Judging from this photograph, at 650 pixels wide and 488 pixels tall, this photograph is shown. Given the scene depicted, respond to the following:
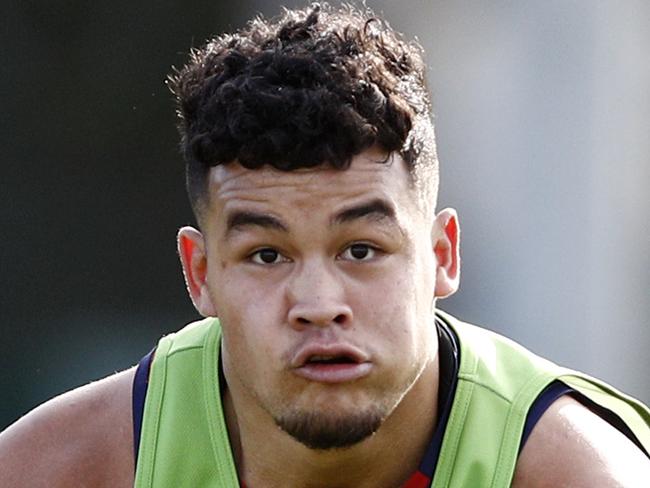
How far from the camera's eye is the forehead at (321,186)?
13.3 ft

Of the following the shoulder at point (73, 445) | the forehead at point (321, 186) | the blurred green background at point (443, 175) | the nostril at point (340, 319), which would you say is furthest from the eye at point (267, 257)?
the blurred green background at point (443, 175)

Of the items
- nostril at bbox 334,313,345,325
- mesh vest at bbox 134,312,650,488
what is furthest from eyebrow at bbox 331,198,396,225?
mesh vest at bbox 134,312,650,488

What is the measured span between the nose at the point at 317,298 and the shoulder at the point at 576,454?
0.58 metres

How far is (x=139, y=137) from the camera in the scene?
7484 millimetres

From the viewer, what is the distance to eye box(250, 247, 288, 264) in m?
4.12

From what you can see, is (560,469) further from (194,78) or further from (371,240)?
(194,78)

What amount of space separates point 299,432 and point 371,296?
A: 365 millimetres

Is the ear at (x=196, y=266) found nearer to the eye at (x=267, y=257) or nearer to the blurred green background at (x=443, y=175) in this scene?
the eye at (x=267, y=257)

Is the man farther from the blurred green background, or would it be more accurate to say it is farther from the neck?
the blurred green background

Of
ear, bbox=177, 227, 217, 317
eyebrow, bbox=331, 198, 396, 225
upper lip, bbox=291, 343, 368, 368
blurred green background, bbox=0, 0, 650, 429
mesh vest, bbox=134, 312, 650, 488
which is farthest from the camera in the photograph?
blurred green background, bbox=0, 0, 650, 429

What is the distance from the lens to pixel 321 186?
4062 mm

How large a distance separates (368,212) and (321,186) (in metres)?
0.13

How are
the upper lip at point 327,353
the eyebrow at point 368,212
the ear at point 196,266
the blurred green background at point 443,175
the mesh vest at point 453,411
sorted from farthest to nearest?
the blurred green background at point 443,175 → the ear at point 196,266 → the mesh vest at point 453,411 → the eyebrow at point 368,212 → the upper lip at point 327,353

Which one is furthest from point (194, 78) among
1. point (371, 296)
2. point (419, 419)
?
point (419, 419)
